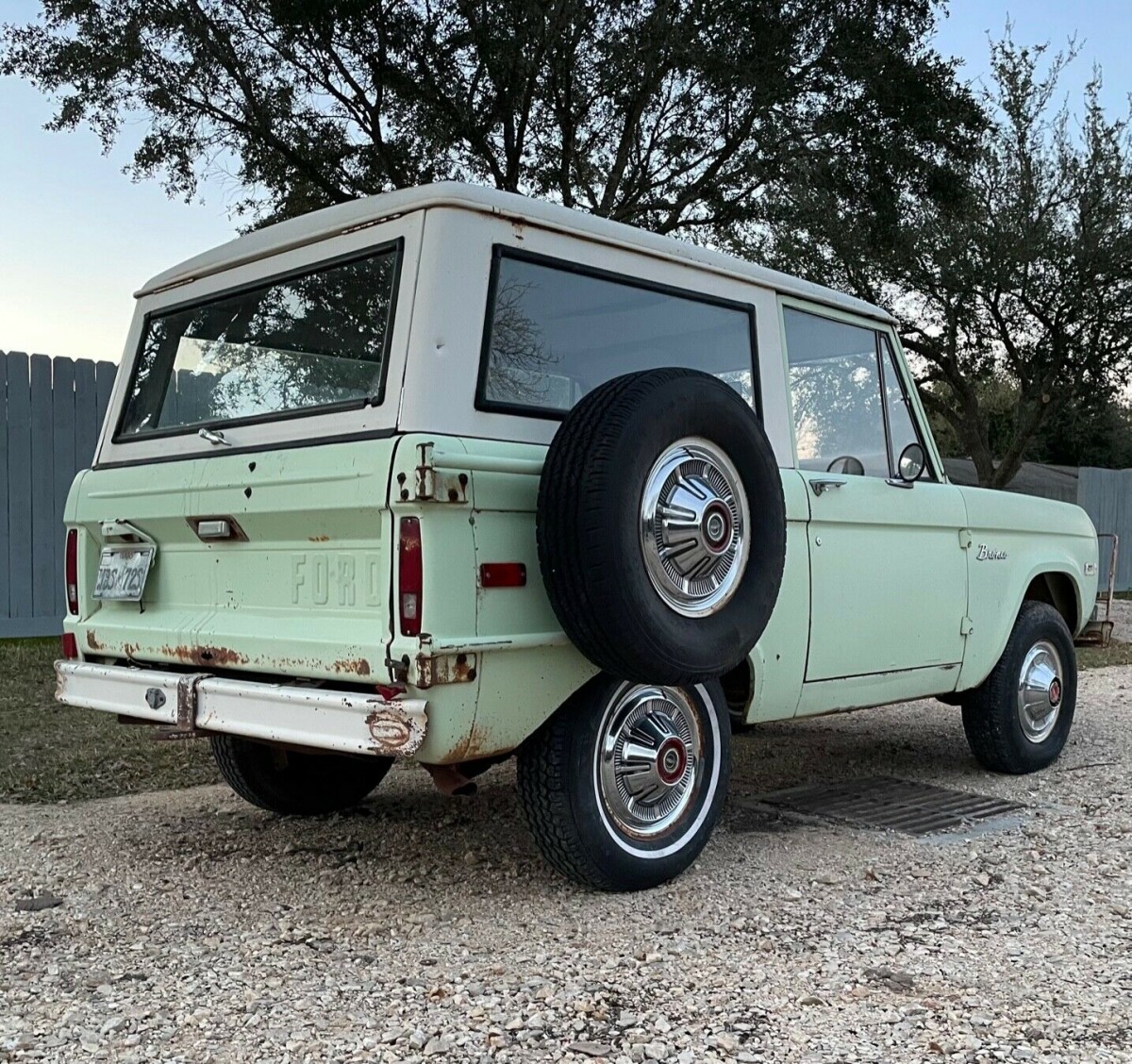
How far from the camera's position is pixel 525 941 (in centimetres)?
357

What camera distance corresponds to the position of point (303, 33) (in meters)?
11.7

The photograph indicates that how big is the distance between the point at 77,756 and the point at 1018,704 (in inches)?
180

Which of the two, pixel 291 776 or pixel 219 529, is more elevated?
pixel 219 529

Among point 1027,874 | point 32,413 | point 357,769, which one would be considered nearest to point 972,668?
point 1027,874

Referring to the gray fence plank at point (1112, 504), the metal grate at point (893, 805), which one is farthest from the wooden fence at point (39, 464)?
the gray fence plank at point (1112, 504)

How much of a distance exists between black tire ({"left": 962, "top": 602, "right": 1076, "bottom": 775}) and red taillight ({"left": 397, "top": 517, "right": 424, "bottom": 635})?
334 centimetres

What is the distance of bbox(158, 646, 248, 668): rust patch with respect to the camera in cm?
395

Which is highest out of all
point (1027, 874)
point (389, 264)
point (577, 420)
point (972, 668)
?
point (389, 264)

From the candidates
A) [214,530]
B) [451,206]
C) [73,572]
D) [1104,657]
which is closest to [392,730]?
[214,530]

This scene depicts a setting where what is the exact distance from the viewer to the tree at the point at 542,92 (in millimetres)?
11438

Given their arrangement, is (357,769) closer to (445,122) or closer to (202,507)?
(202,507)

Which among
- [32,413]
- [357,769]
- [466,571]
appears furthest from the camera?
[32,413]

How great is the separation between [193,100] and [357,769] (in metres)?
9.12

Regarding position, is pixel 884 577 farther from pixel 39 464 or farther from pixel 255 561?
pixel 39 464
